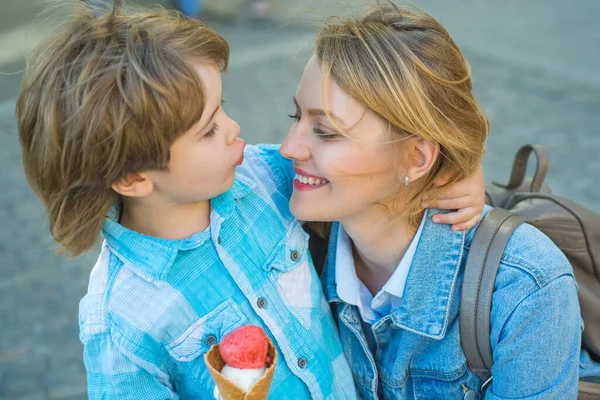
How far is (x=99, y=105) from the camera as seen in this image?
2082 mm

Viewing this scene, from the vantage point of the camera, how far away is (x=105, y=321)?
2199 mm

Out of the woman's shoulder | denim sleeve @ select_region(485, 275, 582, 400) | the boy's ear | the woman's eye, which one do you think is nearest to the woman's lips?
the woman's eye

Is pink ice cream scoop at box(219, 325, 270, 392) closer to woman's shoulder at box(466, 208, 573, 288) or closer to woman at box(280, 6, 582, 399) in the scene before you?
woman at box(280, 6, 582, 399)

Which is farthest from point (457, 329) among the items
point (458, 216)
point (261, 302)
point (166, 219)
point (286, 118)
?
point (286, 118)

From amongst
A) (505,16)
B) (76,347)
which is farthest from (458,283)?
(505,16)

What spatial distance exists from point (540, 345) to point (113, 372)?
1.37 metres

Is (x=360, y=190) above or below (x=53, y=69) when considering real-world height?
below

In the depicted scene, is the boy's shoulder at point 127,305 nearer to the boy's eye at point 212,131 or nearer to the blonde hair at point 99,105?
the blonde hair at point 99,105

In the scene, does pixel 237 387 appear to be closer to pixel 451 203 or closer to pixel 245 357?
pixel 245 357

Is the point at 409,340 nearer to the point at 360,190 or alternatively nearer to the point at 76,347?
the point at 360,190

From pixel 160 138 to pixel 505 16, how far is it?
25.2 feet

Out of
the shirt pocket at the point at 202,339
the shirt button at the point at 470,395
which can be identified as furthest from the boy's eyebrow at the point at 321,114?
the shirt button at the point at 470,395

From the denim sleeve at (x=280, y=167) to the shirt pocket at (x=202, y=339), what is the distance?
58cm

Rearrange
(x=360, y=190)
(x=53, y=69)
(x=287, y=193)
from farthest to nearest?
(x=287, y=193)
(x=360, y=190)
(x=53, y=69)
